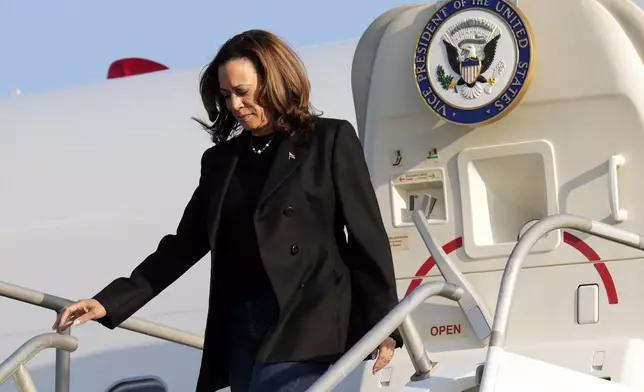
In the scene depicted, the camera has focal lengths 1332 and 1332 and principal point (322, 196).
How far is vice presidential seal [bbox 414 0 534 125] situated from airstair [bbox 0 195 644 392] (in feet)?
3.03

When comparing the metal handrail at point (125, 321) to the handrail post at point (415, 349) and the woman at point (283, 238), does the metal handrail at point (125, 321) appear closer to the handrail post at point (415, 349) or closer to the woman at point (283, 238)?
the woman at point (283, 238)

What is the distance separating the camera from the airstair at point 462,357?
148 inches

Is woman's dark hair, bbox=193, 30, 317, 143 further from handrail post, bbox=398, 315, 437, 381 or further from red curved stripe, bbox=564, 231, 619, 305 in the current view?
red curved stripe, bbox=564, 231, 619, 305

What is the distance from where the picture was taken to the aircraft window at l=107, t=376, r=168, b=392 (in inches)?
264

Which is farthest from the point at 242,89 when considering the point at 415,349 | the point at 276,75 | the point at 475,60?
the point at 475,60

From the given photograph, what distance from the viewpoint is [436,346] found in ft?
17.7

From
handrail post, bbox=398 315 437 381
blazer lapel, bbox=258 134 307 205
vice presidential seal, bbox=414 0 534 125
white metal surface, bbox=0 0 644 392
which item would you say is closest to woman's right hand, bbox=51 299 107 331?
blazer lapel, bbox=258 134 307 205

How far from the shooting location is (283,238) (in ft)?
12.5

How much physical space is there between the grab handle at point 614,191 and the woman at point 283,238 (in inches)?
62.9

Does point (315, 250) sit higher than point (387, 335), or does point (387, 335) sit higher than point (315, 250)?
point (315, 250)

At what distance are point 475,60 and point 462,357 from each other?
3.93 ft

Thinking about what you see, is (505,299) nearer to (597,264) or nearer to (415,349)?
(415,349)

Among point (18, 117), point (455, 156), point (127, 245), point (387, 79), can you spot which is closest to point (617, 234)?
point (455, 156)

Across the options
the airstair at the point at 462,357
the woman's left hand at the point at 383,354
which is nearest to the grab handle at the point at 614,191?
the airstair at the point at 462,357
